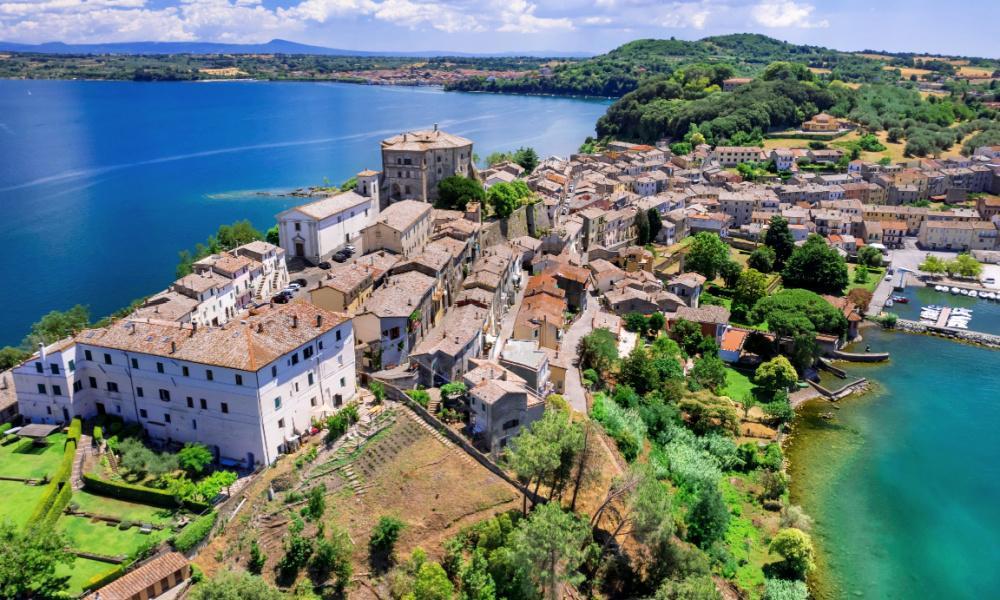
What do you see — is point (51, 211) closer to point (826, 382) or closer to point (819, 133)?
point (826, 382)

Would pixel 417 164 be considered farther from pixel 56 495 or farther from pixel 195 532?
pixel 195 532

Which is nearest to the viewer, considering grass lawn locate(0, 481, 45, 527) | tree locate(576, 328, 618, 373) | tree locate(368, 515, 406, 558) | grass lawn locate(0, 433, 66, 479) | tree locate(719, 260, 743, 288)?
grass lawn locate(0, 481, 45, 527)

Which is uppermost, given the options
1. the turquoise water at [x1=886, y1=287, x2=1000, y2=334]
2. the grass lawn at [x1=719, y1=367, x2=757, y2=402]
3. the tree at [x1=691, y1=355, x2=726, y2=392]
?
the tree at [x1=691, y1=355, x2=726, y2=392]

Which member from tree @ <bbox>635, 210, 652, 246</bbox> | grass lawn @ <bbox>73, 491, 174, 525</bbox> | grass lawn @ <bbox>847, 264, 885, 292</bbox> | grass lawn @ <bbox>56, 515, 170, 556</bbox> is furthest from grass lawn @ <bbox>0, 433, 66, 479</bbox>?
grass lawn @ <bbox>847, 264, 885, 292</bbox>

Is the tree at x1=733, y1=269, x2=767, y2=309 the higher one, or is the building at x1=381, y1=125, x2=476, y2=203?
the building at x1=381, y1=125, x2=476, y2=203

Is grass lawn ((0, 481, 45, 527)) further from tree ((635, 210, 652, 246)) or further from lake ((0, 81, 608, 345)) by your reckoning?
tree ((635, 210, 652, 246))

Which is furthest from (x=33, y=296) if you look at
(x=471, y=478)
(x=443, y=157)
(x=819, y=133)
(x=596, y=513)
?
(x=819, y=133)

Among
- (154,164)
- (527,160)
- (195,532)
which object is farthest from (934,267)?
Result: (154,164)
